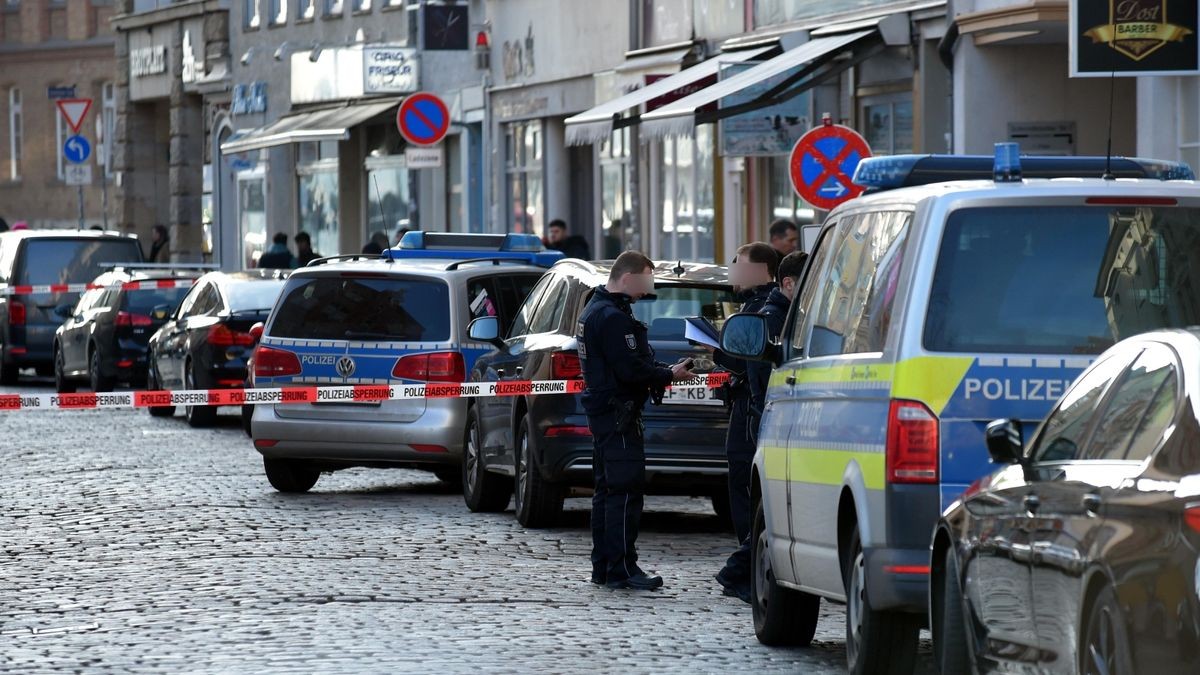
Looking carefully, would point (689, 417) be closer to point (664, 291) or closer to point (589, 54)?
point (664, 291)

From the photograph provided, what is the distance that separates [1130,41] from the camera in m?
18.1

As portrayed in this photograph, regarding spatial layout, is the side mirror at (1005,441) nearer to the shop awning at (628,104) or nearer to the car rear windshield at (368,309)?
the car rear windshield at (368,309)

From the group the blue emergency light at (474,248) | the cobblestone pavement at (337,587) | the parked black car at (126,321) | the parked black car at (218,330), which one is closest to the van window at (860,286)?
the cobblestone pavement at (337,587)

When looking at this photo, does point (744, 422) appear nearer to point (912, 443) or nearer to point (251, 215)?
point (912, 443)

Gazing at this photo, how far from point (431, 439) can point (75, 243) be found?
17266 millimetres

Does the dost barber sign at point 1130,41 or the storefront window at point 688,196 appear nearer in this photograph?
the dost barber sign at point 1130,41

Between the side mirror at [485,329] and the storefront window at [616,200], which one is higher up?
the storefront window at [616,200]

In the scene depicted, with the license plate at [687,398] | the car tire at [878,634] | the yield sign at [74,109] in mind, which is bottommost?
the car tire at [878,634]

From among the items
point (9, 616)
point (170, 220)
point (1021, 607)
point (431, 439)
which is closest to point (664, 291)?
point (431, 439)

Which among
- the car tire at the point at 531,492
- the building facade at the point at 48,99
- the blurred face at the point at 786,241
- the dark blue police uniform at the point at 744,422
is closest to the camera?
the dark blue police uniform at the point at 744,422

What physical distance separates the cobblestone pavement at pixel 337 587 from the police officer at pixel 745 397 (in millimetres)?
185

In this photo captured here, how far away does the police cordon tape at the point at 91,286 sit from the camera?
28.6 metres

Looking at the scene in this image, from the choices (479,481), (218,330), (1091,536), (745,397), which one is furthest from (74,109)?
(1091,536)

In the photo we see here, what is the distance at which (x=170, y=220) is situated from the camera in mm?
58062
